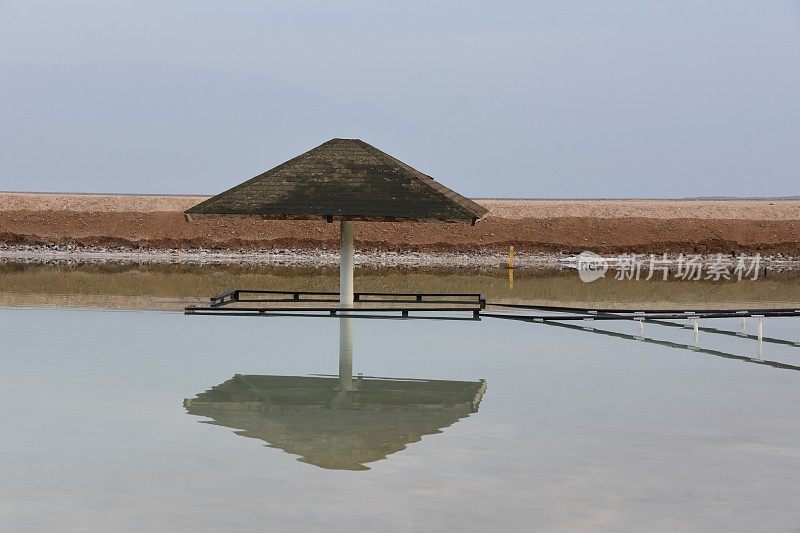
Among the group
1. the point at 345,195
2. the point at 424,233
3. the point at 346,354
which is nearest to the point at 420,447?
the point at 346,354

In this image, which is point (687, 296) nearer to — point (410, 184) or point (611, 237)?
point (410, 184)

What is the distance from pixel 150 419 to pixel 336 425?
2.17 m

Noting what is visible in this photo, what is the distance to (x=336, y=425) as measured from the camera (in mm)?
14141

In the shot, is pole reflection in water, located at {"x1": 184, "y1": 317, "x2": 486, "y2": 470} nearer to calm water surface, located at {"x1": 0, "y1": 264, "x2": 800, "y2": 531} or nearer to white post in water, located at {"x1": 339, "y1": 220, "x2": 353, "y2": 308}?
calm water surface, located at {"x1": 0, "y1": 264, "x2": 800, "y2": 531}

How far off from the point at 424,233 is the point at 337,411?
5458cm

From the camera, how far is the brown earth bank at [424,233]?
66625 millimetres

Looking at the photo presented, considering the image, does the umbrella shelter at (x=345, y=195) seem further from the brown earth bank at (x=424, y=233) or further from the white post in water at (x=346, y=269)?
the brown earth bank at (x=424, y=233)

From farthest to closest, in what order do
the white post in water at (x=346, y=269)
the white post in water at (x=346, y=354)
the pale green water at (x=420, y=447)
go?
the white post in water at (x=346, y=269), the white post in water at (x=346, y=354), the pale green water at (x=420, y=447)

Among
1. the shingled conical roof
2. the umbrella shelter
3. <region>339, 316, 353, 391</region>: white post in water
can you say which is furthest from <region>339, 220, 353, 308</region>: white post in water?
the shingled conical roof

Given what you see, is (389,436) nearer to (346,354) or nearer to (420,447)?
(420,447)

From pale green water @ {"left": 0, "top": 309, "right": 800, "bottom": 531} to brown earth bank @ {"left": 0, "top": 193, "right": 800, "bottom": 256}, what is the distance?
146ft

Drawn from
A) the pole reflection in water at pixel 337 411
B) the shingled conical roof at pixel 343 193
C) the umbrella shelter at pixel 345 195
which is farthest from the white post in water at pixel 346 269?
the pole reflection in water at pixel 337 411

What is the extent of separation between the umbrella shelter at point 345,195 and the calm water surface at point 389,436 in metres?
3.24

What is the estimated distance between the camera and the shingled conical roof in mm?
25078
